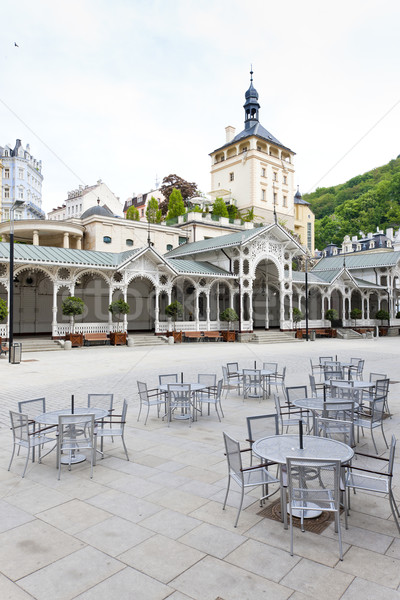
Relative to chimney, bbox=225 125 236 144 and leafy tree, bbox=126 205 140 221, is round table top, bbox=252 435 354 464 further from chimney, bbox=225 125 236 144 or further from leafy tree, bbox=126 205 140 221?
chimney, bbox=225 125 236 144

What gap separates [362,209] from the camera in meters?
82.9

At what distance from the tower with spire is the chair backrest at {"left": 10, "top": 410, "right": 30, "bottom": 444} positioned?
53480mm

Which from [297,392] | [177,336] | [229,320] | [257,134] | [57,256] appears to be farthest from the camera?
[257,134]

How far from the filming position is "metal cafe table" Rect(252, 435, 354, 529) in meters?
4.76

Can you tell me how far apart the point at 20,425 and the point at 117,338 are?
20662 millimetres

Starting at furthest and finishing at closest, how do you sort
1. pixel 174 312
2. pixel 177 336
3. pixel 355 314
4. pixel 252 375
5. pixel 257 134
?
pixel 257 134 < pixel 355 314 < pixel 177 336 < pixel 174 312 < pixel 252 375

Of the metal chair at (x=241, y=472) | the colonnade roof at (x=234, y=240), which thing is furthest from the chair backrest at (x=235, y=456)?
the colonnade roof at (x=234, y=240)

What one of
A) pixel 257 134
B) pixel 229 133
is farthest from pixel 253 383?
pixel 229 133

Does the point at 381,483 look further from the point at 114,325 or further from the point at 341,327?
the point at 341,327

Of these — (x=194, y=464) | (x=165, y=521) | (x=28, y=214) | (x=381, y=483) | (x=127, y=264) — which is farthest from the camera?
(x=28, y=214)

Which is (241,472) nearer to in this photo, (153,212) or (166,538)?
(166,538)

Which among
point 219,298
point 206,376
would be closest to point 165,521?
point 206,376

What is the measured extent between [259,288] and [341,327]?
9.42 metres

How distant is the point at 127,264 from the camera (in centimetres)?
2786
